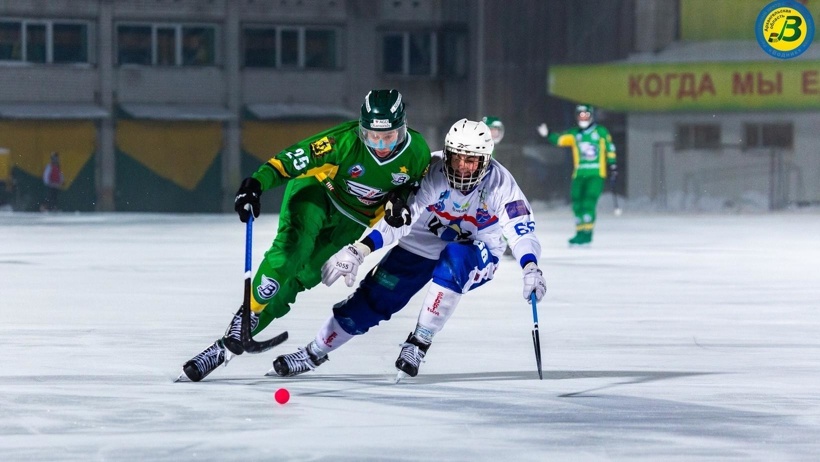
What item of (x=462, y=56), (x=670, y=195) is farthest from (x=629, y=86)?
(x=462, y=56)

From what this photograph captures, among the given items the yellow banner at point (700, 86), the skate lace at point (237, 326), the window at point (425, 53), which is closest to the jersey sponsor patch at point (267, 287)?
the skate lace at point (237, 326)

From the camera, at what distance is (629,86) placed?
111ft

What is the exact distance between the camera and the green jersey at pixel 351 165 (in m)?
7.20

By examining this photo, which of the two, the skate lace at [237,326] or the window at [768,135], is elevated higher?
the skate lace at [237,326]

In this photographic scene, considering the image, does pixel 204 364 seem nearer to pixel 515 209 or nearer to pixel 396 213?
pixel 396 213

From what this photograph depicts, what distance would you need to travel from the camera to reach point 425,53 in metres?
40.2

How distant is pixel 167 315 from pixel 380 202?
3283 millimetres

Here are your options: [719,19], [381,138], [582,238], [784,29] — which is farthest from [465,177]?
[719,19]

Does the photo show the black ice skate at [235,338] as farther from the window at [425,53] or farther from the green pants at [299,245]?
the window at [425,53]

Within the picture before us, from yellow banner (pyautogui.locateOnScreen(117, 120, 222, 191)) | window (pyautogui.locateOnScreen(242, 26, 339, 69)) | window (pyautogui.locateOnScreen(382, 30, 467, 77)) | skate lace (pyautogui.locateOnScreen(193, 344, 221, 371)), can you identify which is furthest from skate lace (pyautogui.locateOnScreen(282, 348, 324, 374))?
window (pyautogui.locateOnScreen(382, 30, 467, 77))

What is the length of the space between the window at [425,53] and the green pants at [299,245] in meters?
32.3

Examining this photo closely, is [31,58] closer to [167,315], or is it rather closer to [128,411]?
[167,315]

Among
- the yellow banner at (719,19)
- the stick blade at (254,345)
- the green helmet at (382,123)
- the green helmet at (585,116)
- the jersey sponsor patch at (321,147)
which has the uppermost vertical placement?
the yellow banner at (719,19)

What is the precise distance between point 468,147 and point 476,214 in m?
0.36
